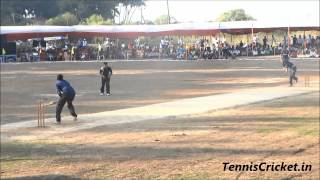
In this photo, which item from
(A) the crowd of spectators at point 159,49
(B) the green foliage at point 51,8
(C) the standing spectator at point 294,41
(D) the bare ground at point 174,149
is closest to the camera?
(D) the bare ground at point 174,149

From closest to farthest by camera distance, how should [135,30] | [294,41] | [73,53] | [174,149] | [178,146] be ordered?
[174,149] → [178,146] → [294,41] → [135,30] → [73,53]

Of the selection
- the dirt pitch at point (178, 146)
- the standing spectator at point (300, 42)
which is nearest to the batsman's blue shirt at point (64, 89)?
the dirt pitch at point (178, 146)

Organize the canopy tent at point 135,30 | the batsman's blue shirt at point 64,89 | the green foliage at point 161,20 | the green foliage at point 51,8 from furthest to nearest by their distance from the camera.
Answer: the green foliage at point 161,20 → the green foliage at point 51,8 → the canopy tent at point 135,30 → the batsman's blue shirt at point 64,89

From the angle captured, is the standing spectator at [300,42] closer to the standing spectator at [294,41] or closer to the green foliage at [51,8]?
the standing spectator at [294,41]

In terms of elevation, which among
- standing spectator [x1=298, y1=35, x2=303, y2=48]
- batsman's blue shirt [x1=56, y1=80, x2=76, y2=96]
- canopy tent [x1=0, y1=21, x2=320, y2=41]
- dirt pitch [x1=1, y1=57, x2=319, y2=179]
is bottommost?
dirt pitch [x1=1, y1=57, x2=319, y2=179]

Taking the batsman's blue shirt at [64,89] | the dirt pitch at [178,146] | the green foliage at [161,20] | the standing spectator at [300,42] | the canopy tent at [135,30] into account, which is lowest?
the dirt pitch at [178,146]

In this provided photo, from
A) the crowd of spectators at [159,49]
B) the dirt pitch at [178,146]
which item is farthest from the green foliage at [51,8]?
the dirt pitch at [178,146]

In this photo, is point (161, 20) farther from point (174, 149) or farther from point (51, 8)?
point (174, 149)

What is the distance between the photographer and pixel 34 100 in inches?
985

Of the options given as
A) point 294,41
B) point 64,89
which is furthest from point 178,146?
point 294,41

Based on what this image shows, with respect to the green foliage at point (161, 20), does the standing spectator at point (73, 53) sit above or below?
below

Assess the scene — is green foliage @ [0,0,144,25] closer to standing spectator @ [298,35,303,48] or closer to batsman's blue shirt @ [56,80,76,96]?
standing spectator @ [298,35,303,48]

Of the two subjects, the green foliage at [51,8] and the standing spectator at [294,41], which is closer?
the standing spectator at [294,41]

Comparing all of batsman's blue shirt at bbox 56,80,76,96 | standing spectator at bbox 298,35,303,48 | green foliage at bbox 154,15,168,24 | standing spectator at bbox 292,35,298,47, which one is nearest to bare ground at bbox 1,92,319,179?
batsman's blue shirt at bbox 56,80,76,96
